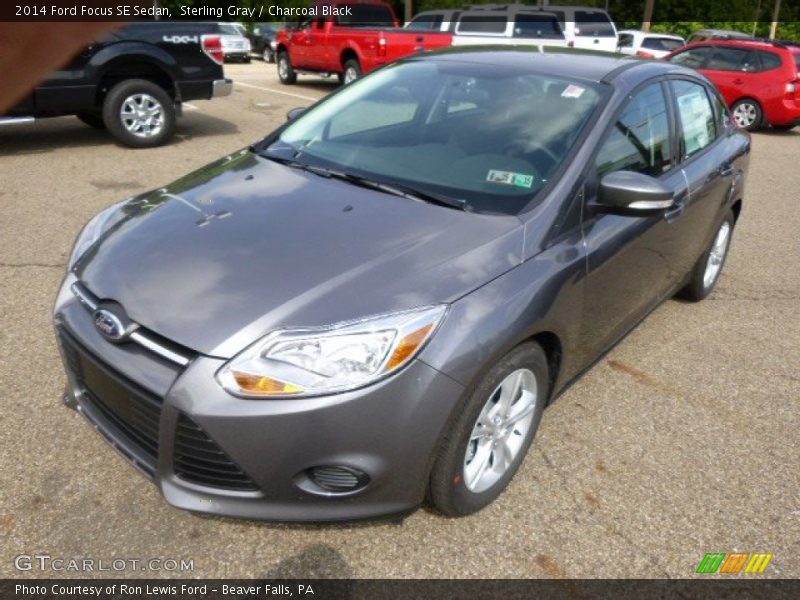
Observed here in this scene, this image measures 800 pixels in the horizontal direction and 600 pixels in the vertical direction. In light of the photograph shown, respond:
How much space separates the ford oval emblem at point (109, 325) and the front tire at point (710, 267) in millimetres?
3436

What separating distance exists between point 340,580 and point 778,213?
657 cm

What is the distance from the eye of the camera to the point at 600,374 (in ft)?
11.9

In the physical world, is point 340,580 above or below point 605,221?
below

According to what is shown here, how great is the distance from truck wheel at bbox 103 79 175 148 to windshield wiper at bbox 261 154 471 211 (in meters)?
5.50

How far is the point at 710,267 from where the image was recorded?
4605 millimetres

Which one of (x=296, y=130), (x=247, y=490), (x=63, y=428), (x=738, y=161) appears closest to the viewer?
(x=247, y=490)

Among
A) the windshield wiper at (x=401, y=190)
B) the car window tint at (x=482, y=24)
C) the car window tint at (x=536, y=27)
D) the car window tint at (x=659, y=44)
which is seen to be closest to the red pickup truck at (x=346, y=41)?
the car window tint at (x=482, y=24)

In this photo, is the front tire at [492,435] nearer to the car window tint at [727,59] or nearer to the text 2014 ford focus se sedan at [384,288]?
the text 2014 ford focus se sedan at [384,288]

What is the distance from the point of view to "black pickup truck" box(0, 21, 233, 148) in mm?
7414

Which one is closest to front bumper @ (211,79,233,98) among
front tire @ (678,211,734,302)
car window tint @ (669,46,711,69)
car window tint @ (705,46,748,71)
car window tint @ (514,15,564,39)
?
front tire @ (678,211,734,302)

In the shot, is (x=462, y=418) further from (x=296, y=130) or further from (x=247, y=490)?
(x=296, y=130)

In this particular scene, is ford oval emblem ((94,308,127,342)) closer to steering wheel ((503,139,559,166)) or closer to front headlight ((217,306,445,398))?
front headlight ((217,306,445,398))

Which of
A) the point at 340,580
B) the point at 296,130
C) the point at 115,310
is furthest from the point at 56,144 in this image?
the point at 340,580

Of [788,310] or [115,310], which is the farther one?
[788,310]
